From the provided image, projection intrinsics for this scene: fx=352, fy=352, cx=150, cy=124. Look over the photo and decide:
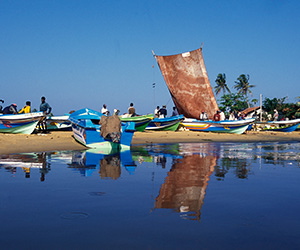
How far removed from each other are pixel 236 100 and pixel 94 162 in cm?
4807

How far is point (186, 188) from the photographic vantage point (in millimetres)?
5781

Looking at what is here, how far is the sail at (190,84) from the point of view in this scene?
27.9 metres

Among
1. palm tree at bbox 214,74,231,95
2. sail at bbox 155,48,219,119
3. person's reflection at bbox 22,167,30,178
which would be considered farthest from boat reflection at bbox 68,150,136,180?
palm tree at bbox 214,74,231,95

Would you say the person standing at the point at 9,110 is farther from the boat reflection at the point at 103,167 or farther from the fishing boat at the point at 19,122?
the boat reflection at the point at 103,167

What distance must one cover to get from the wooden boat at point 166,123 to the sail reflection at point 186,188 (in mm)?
15656

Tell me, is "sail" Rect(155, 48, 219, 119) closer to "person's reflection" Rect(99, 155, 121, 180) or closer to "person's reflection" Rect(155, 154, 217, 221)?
"person's reflection" Rect(99, 155, 121, 180)

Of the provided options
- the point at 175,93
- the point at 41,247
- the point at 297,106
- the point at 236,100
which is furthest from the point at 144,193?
the point at 236,100

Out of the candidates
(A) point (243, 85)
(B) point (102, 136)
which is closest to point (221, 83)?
(A) point (243, 85)

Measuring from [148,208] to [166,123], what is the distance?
20.5m

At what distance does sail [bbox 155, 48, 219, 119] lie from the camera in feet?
91.7

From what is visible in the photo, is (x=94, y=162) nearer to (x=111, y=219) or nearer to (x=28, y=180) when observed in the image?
(x=28, y=180)

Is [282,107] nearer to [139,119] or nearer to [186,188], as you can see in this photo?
[139,119]

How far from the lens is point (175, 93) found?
28.2 meters

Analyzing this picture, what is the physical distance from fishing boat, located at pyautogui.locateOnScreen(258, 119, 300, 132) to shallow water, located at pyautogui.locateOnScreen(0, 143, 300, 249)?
23815 mm
